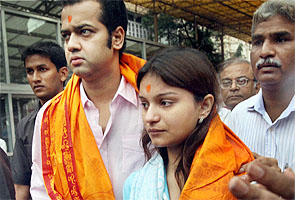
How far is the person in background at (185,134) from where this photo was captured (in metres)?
0.85

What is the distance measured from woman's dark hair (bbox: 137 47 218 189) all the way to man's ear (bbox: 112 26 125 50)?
27 cm

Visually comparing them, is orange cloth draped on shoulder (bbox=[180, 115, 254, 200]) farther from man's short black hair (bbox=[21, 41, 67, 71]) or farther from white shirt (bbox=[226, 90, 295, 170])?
man's short black hair (bbox=[21, 41, 67, 71])

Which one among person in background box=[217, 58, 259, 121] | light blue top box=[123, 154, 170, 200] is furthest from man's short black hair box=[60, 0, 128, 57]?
person in background box=[217, 58, 259, 121]

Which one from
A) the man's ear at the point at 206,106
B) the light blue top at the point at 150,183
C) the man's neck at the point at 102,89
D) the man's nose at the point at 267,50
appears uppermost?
the man's nose at the point at 267,50

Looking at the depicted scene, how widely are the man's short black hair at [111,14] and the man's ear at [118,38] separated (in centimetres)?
2

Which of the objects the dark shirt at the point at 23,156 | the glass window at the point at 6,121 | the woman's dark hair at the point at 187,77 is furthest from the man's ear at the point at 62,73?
the woman's dark hair at the point at 187,77

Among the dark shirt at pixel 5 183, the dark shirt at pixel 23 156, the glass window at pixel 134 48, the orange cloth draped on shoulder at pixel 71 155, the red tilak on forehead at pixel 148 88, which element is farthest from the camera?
the glass window at pixel 134 48

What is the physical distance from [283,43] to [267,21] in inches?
4.0

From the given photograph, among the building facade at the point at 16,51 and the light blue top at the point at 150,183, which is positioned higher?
the building facade at the point at 16,51

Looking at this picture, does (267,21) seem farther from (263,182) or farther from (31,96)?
(31,96)

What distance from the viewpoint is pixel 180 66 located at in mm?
942

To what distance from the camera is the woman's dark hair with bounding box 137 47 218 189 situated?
92cm

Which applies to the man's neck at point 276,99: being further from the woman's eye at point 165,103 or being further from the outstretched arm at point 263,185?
the outstretched arm at point 263,185

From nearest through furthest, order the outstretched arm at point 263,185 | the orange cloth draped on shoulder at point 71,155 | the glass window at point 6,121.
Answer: the outstretched arm at point 263,185 → the orange cloth draped on shoulder at point 71,155 → the glass window at point 6,121
